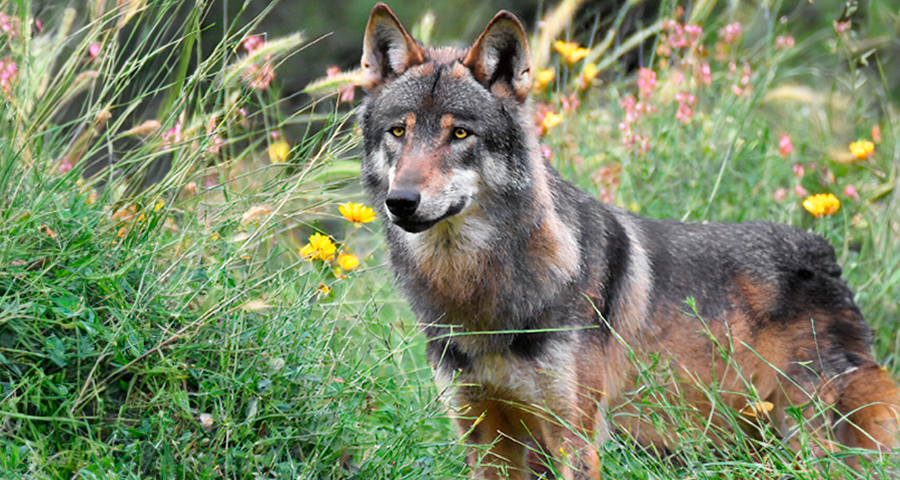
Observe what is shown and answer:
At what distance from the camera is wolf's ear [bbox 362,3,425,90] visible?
3.39 meters

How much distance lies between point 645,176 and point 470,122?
2.51m

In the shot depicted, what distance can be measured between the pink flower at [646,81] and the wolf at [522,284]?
7.07 feet

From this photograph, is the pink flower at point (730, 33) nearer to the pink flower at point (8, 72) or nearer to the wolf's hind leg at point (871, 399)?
the wolf's hind leg at point (871, 399)

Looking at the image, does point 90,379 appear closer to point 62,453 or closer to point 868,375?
point 62,453

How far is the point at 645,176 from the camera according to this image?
5.30 metres

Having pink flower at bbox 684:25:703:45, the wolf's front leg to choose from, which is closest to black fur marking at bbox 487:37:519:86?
the wolf's front leg

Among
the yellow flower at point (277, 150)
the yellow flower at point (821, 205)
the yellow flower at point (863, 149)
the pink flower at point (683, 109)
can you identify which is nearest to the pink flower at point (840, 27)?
the yellow flower at point (863, 149)

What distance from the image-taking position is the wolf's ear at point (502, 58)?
3258 mm

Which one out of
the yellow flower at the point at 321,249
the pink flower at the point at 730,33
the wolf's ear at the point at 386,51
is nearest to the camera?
the yellow flower at the point at 321,249

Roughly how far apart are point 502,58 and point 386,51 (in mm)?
587

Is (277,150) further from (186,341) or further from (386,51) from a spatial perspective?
(186,341)

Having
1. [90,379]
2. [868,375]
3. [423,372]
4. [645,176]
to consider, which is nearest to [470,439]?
[423,372]

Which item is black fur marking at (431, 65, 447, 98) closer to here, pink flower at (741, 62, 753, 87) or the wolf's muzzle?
the wolf's muzzle

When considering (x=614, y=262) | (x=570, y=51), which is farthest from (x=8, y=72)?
(x=570, y=51)
